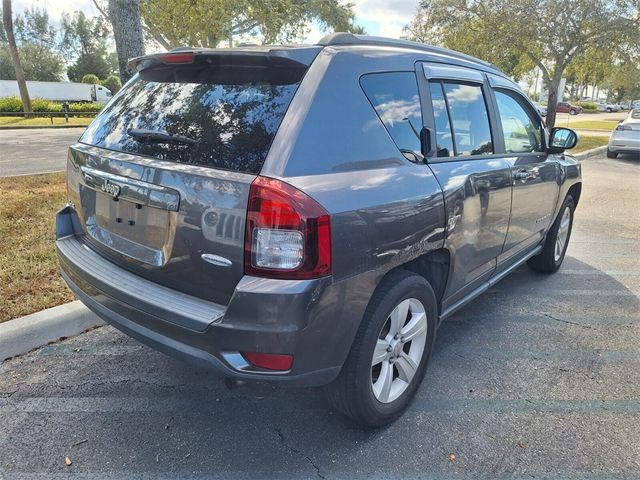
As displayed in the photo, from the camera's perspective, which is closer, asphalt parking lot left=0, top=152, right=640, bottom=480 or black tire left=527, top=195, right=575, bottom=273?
asphalt parking lot left=0, top=152, right=640, bottom=480

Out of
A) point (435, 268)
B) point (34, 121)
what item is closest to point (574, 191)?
point (435, 268)

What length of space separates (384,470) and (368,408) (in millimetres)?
285

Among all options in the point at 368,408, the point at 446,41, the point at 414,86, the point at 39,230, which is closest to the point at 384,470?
the point at 368,408

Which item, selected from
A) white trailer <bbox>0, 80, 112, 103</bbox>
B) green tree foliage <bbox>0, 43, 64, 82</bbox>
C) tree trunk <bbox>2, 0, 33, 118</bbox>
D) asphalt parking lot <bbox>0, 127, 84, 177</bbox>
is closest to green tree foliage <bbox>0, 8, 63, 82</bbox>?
green tree foliage <bbox>0, 43, 64, 82</bbox>

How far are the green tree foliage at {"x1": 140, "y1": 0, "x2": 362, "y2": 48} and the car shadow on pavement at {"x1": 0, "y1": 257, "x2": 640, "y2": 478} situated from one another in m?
17.0

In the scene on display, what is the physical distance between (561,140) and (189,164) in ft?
11.8

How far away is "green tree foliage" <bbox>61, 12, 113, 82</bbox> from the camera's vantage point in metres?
66.6

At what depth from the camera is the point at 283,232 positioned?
1948mm

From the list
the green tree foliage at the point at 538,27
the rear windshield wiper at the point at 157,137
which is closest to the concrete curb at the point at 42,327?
the rear windshield wiper at the point at 157,137

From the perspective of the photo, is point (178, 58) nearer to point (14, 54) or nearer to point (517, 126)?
point (517, 126)

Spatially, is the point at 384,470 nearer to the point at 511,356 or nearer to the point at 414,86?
the point at 511,356

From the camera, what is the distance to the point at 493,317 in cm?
401

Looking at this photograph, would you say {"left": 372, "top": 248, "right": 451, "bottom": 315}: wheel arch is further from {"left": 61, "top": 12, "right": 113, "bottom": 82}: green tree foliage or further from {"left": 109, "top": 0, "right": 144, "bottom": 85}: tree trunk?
{"left": 61, "top": 12, "right": 113, "bottom": 82}: green tree foliage

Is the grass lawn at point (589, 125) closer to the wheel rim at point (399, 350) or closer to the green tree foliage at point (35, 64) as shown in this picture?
the wheel rim at point (399, 350)
